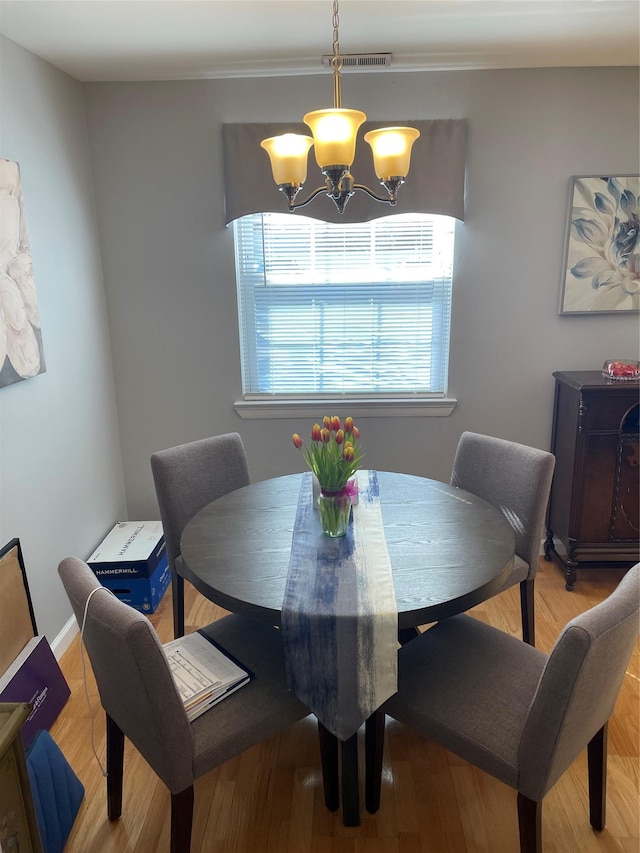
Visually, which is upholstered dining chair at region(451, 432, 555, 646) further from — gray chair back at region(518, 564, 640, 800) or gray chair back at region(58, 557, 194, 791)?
gray chair back at region(58, 557, 194, 791)

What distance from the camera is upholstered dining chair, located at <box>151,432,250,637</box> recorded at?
216 centimetres

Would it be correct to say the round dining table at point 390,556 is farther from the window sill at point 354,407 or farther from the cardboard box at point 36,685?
the window sill at point 354,407

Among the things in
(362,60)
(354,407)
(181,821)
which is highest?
(362,60)

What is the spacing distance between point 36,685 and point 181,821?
Result: 2.94 feet

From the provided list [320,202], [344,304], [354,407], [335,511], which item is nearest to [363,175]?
[320,202]

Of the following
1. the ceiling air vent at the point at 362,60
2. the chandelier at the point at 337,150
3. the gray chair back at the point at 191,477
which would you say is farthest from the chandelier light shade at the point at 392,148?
the gray chair back at the point at 191,477

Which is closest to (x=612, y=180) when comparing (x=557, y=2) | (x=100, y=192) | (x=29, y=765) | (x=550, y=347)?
(x=550, y=347)

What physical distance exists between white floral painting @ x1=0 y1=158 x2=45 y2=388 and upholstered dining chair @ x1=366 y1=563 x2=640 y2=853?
1.64 metres

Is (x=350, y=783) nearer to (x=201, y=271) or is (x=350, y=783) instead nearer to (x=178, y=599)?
(x=178, y=599)

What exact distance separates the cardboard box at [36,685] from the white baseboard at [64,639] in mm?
264

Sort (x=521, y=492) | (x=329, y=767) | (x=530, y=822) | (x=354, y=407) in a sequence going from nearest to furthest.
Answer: (x=530, y=822) < (x=329, y=767) < (x=521, y=492) < (x=354, y=407)

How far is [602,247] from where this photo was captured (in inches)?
109

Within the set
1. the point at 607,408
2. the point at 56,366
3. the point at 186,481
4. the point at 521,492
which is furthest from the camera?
the point at 607,408

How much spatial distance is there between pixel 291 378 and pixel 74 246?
1.20 meters
